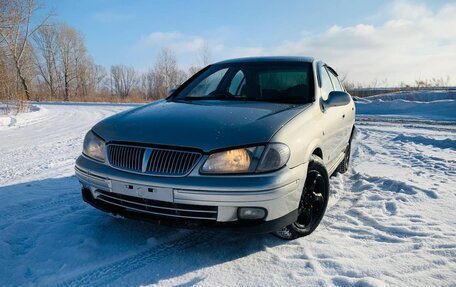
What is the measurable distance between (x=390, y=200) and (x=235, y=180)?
2.19 metres

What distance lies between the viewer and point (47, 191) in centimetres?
375

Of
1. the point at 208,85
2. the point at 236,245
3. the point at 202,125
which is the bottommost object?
the point at 236,245

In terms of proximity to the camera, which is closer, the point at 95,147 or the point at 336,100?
the point at 95,147

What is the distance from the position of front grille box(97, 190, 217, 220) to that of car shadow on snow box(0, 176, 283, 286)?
14 cm

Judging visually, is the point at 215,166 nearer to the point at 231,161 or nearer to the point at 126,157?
the point at 231,161

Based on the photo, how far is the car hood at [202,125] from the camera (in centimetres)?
221

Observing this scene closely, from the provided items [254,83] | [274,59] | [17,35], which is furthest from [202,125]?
[17,35]

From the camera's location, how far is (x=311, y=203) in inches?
107

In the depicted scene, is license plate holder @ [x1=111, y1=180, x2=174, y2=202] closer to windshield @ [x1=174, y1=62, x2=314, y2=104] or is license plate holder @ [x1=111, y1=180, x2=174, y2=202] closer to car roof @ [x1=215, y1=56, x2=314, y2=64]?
windshield @ [x1=174, y1=62, x2=314, y2=104]

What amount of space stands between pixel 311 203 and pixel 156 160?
51.3 inches

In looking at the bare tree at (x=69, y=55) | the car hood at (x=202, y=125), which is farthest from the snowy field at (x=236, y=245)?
the bare tree at (x=69, y=55)

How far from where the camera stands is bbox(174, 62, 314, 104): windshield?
320 centimetres

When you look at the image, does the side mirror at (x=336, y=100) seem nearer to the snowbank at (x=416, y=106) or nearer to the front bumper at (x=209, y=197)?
the front bumper at (x=209, y=197)

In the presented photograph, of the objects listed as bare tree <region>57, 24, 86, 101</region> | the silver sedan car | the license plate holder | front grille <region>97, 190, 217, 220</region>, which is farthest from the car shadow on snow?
bare tree <region>57, 24, 86, 101</region>
